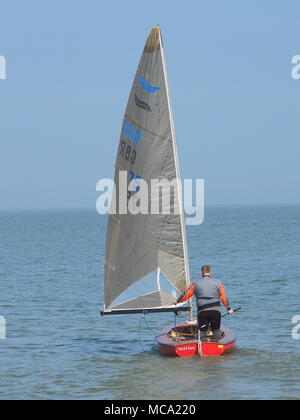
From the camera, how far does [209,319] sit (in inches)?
803

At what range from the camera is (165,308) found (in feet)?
70.4

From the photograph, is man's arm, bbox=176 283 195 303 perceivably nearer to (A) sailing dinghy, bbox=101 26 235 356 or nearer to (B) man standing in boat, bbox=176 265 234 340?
(B) man standing in boat, bbox=176 265 234 340

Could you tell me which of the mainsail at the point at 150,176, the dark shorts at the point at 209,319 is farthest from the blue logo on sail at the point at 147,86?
the dark shorts at the point at 209,319

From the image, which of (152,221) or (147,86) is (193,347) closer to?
(152,221)

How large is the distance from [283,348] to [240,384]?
15.0ft

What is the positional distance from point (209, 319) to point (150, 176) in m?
4.02

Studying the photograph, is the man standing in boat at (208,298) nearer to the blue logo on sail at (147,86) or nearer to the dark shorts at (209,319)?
the dark shorts at (209,319)

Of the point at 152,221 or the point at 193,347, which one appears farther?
the point at 152,221

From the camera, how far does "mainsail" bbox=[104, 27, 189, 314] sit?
2131cm

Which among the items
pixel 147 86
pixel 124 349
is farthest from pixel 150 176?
pixel 124 349

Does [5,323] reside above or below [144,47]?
below

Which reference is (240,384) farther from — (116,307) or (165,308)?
(116,307)

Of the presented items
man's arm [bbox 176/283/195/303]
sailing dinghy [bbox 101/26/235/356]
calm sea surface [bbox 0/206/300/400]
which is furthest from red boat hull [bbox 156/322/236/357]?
man's arm [bbox 176/283/195/303]
